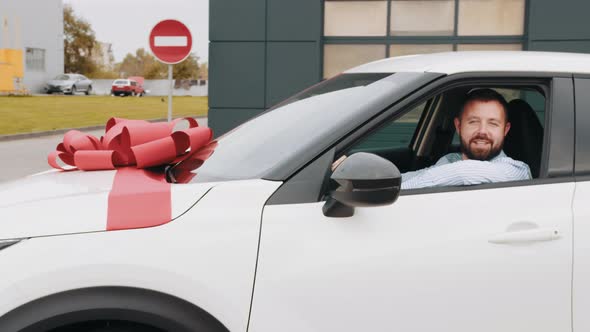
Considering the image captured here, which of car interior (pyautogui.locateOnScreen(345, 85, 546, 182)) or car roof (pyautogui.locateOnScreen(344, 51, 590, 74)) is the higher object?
car roof (pyautogui.locateOnScreen(344, 51, 590, 74))

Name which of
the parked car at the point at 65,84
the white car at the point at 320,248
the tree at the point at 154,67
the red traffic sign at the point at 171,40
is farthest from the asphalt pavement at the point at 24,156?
the tree at the point at 154,67

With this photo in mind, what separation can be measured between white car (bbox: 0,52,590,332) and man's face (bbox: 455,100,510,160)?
336mm

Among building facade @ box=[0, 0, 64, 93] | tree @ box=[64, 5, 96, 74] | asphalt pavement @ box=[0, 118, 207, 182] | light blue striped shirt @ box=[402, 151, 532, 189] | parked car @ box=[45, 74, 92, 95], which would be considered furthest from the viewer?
tree @ box=[64, 5, 96, 74]

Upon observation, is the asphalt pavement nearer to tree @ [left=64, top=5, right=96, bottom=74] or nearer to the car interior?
the car interior

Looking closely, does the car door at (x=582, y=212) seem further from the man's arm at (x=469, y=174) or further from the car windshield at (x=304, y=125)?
the car windshield at (x=304, y=125)

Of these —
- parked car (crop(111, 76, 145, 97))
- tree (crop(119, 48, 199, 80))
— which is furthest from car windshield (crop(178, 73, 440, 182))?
tree (crop(119, 48, 199, 80))

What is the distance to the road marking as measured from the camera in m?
11.0

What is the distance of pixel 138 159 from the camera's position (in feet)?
10.1

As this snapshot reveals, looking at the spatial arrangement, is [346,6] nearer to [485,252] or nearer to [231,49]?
[231,49]

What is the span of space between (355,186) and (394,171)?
13 centimetres

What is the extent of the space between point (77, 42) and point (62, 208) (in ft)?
279

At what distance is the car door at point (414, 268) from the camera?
224 centimetres

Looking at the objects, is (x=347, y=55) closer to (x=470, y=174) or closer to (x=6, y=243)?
(x=470, y=174)

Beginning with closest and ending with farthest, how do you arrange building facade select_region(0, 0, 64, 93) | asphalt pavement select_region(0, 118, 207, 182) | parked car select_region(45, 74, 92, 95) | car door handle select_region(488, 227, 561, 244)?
car door handle select_region(488, 227, 561, 244) → asphalt pavement select_region(0, 118, 207, 182) → building facade select_region(0, 0, 64, 93) → parked car select_region(45, 74, 92, 95)
